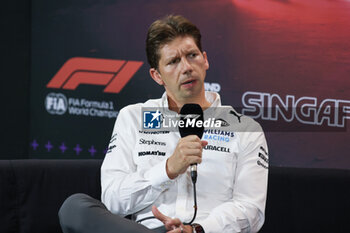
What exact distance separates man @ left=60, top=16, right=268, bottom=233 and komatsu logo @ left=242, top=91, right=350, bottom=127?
3.69ft

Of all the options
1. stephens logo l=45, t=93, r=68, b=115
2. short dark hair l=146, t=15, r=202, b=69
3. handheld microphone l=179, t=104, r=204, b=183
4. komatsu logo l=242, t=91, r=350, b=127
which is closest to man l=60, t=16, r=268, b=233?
short dark hair l=146, t=15, r=202, b=69

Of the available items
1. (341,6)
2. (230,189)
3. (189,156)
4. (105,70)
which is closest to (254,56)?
(341,6)

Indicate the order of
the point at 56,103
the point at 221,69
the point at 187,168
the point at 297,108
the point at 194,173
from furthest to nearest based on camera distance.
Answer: the point at 56,103, the point at 221,69, the point at 297,108, the point at 187,168, the point at 194,173

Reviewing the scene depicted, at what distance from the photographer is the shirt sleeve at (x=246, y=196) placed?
83.1 inches

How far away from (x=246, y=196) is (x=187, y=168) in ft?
0.91

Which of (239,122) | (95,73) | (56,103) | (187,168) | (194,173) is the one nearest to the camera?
(194,173)

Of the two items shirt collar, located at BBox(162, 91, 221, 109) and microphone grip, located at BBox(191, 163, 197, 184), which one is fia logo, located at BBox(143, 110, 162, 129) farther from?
microphone grip, located at BBox(191, 163, 197, 184)

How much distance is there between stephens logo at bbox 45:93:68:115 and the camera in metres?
4.44

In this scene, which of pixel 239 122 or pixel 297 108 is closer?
pixel 239 122

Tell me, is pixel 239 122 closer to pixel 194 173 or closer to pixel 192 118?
pixel 192 118

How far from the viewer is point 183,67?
7.24 ft

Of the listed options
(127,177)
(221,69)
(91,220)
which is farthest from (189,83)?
(221,69)

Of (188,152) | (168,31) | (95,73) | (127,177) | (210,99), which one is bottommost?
(127,177)

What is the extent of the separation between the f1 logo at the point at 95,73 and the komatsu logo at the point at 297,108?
996 millimetres
